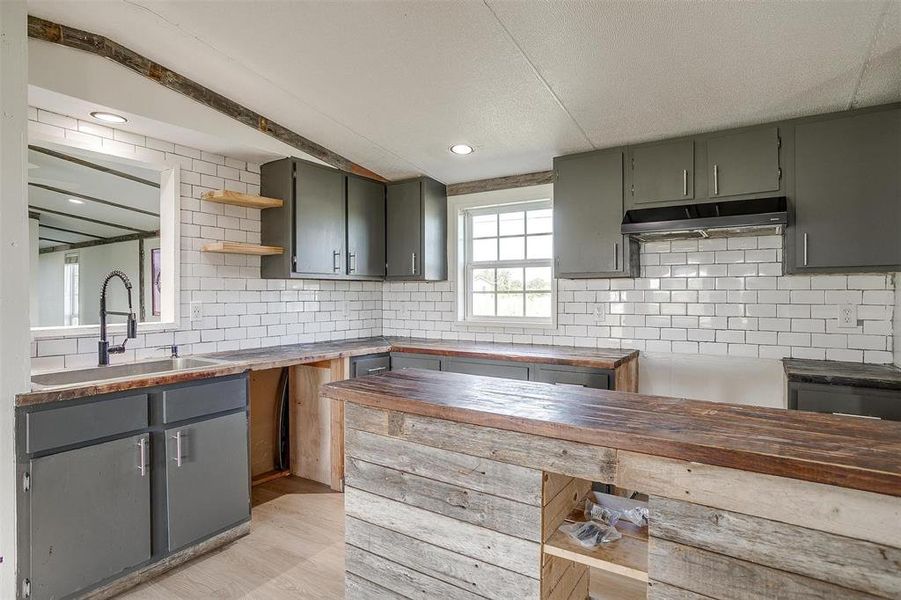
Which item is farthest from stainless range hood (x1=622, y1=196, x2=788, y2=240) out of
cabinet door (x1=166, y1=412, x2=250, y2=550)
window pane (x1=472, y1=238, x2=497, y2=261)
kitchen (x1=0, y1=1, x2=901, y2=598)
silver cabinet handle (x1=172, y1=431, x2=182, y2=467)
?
silver cabinet handle (x1=172, y1=431, x2=182, y2=467)

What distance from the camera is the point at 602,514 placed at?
1630 millimetres

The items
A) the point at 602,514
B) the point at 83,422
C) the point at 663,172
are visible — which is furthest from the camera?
the point at 663,172

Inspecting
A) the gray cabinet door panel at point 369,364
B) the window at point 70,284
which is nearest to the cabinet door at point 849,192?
the gray cabinet door panel at point 369,364

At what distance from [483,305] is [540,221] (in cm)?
93

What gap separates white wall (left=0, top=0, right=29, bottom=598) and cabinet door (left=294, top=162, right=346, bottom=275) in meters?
1.64

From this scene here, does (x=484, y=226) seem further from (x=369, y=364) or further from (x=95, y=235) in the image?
(x=95, y=235)

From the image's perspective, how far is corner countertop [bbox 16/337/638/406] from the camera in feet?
6.84

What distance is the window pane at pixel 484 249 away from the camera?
170 inches

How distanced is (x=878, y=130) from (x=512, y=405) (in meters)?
2.60

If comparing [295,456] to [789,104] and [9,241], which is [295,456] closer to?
[9,241]

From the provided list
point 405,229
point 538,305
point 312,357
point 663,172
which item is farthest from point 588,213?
point 312,357

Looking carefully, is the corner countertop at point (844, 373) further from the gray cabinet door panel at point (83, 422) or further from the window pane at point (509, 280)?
the gray cabinet door panel at point (83, 422)

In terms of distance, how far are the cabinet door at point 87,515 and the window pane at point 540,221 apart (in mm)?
3155

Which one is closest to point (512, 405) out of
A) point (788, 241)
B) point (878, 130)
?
point (788, 241)
